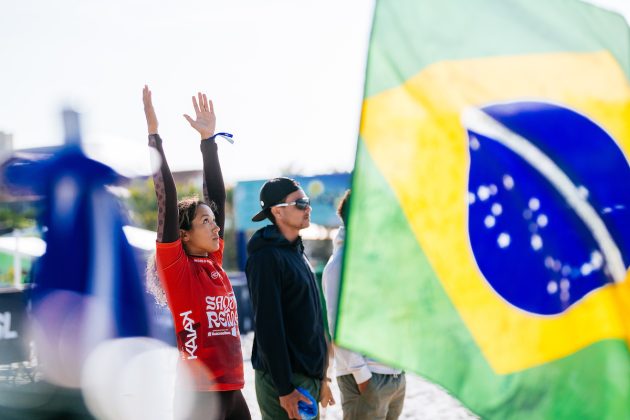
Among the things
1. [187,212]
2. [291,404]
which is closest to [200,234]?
[187,212]

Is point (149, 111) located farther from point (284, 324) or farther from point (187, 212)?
point (284, 324)

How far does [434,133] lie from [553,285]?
24.6 inches

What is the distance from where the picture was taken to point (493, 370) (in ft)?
8.02

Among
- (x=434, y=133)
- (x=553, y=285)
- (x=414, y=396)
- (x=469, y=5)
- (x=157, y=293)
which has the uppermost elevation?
(x=469, y=5)

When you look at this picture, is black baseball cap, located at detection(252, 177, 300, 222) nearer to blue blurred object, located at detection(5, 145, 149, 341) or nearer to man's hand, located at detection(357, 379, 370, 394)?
man's hand, located at detection(357, 379, 370, 394)

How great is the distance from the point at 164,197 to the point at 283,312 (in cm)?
82

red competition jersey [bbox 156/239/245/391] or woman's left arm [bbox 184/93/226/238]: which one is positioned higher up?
woman's left arm [bbox 184/93/226/238]

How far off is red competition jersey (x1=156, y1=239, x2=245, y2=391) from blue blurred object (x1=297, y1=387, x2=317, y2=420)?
11.5 inches

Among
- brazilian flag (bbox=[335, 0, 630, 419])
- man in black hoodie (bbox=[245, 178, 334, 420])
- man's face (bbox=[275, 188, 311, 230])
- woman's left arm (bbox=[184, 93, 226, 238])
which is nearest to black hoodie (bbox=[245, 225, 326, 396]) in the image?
man in black hoodie (bbox=[245, 178, 334, 420])

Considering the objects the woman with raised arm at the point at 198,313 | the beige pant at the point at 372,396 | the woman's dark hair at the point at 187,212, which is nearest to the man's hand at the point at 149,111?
the woman with raised arm at the point at 198,313

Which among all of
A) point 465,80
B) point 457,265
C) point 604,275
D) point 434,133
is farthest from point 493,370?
point 465,80

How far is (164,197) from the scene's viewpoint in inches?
140

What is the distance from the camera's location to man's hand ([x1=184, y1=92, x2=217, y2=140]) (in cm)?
434

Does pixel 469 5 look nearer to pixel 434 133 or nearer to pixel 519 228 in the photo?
pixel 434 133
